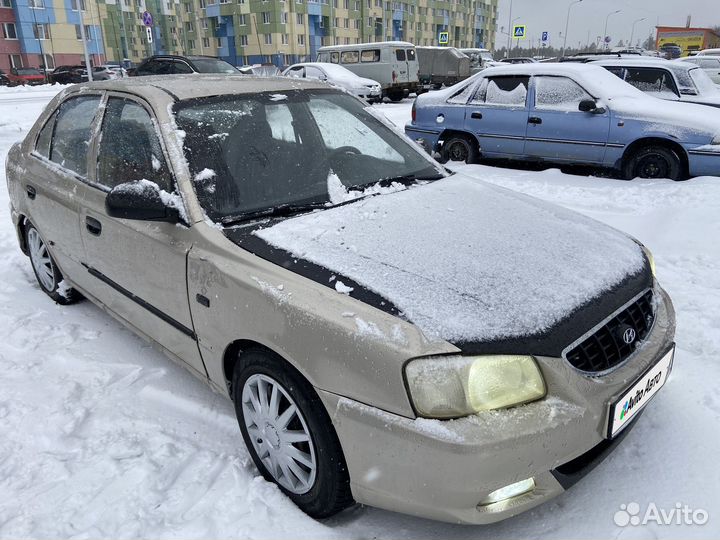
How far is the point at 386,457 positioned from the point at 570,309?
0.80 metres

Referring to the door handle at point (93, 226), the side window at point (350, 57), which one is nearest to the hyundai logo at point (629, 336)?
the door handle at point (93, 226)

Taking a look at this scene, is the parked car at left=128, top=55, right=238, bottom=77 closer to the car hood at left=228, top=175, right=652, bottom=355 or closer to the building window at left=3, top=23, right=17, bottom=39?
the car hood at left=228, top=175, right=652, bottom=355

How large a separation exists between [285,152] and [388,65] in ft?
63.9

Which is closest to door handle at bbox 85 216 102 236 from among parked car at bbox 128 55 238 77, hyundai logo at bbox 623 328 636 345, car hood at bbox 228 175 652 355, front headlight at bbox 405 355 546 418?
car hood at bbox 228 175 652 355

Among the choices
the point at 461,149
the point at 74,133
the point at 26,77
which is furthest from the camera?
the point at 26,77

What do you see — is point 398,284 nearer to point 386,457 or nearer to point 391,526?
point 386,457

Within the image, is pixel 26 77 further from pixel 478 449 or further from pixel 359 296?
pixel 478 449

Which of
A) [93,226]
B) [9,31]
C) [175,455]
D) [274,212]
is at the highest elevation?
[9,31]

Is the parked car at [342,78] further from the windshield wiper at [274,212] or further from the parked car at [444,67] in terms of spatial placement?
the windshield wiper at [274,212]

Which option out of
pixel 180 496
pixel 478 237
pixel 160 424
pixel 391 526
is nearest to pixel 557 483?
pixel 391 526

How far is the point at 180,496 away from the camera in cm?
220

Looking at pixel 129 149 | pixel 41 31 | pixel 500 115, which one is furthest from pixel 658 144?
pixel 41 31

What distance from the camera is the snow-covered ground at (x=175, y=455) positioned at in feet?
6.66

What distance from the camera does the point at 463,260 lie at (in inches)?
81.0
